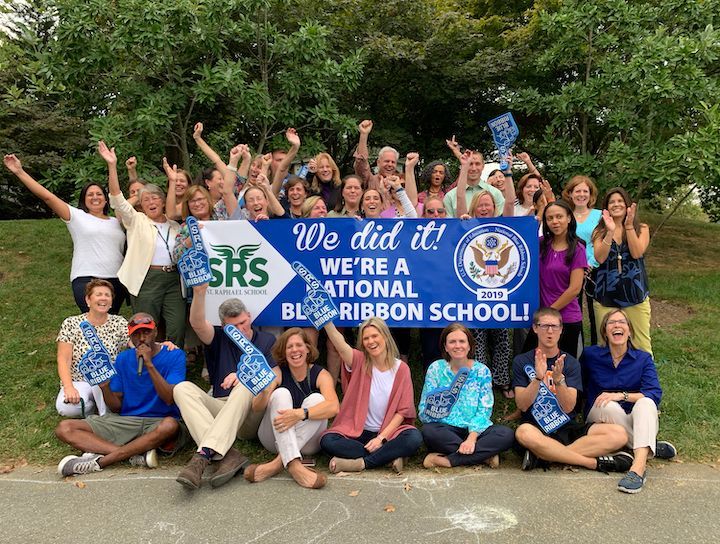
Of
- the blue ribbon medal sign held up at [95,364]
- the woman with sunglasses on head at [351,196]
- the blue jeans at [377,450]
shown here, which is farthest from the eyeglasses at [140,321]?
the woman with sunglasses on head at [351,196]

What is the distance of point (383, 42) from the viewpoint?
9.55 metres

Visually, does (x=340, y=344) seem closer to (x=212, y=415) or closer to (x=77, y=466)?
(x=212, y=415)

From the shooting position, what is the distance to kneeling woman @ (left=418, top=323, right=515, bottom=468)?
4.29 m

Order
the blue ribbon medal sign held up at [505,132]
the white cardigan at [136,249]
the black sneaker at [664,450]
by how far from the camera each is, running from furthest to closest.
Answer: the blue ribbon medal sign held up at [505,132] → the white cardigan at [136,249] → the black sneaker at [664,450]

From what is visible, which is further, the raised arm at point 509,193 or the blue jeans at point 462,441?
the raised arm at point 509,193

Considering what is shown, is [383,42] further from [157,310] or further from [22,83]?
[22,83]

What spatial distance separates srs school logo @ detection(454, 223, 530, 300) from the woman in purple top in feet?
0.64

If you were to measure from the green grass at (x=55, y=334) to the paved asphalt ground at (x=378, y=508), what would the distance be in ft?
2.07

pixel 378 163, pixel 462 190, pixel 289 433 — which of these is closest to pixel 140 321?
pixel 289 433

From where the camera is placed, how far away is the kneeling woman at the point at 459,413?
4.29m

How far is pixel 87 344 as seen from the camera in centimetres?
489

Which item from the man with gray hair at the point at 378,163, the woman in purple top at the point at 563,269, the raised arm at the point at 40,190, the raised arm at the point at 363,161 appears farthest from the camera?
the raised arm at the point at 363,161

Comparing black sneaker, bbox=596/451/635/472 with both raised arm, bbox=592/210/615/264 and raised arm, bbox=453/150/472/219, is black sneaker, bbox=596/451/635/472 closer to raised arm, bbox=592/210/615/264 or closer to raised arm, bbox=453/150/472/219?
raised arm, bbox=592/210/615/264

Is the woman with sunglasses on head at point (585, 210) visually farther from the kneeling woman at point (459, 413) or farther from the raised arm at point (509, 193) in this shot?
the kneeling woman at point (459, 413)
